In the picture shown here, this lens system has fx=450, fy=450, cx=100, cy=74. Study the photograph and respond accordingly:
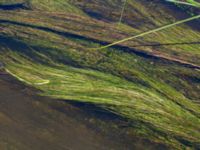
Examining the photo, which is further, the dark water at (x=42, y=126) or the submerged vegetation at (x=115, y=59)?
the submerged vegetation at (x=115, y=59)

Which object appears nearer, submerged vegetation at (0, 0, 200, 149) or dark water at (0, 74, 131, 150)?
dark water at (0, 74, 131, 150)

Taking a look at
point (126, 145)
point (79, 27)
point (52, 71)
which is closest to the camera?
point (126, 145)

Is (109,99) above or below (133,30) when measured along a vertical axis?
below

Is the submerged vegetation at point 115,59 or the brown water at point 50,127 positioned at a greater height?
the submerged vegetation at point 115,59

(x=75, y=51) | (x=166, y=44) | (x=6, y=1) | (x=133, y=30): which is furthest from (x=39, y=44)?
(x=166, y=44)

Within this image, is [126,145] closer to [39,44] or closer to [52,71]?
[52,71]
